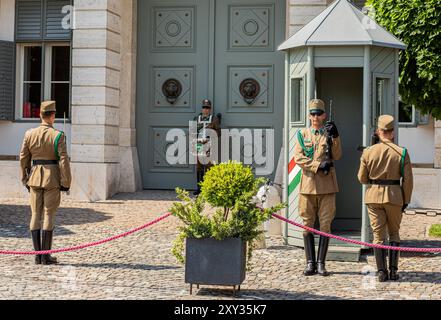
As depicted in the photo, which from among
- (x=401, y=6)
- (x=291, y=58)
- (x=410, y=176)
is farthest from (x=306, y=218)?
(x=401, y=6)

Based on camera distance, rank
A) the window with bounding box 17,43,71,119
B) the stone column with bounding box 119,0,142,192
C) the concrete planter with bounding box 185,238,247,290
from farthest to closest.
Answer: the window with bounding box 17,43,71,119, the stone column with bounding box 119,0,142,192, the concrete planter with bounding box 185,238,247,290

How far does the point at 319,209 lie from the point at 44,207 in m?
3.18

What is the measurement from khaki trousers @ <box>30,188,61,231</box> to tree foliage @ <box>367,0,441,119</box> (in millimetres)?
4890

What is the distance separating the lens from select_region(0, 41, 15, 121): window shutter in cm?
1711

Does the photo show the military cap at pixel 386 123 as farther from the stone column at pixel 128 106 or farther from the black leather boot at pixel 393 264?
the stone column at pixel 128 106

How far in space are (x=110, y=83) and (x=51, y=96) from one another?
5.30 ft

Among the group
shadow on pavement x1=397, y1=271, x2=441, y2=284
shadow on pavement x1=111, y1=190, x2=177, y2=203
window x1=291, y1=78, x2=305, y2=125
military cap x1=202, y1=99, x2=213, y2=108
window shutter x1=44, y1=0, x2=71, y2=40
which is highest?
window shutter x1=44, y1=0, x2=71, y2=40

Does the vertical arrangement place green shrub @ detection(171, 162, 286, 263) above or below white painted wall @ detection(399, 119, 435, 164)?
below

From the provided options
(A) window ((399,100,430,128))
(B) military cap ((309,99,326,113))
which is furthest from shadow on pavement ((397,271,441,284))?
(A) window ((399,100,430,128))

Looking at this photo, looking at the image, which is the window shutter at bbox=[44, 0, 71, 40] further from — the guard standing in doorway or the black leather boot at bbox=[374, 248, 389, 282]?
the black leather boot at bbox=[374, 248, 389, 282]

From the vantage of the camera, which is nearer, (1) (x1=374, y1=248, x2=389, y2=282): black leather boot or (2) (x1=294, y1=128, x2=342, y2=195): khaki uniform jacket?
(1) (x1=374, y1=248, x2=389, y2=282): black leather boot

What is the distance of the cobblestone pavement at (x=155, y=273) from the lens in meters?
8.02

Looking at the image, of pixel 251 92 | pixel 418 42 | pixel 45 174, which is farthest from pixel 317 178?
pixel 251 92

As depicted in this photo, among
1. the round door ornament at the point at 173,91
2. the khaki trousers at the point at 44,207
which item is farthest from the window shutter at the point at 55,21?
the khaki trousers at the point at 44,207
